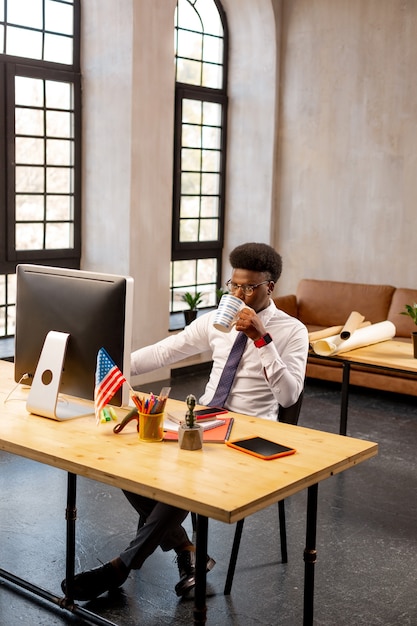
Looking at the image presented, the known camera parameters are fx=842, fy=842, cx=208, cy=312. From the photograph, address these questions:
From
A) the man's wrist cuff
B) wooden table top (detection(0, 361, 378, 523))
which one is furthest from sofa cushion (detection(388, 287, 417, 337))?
wooden table top (detection(0, 361, 378, 523))

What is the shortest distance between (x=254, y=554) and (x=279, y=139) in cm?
520

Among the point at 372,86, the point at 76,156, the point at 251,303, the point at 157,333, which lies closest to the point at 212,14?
the point at 372,86

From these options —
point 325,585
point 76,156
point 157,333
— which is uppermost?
point 76,156

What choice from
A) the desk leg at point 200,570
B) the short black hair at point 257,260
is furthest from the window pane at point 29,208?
the desk leg at point 200,570

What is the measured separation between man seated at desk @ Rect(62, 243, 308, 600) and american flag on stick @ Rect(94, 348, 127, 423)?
1.66 ft

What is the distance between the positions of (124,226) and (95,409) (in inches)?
152

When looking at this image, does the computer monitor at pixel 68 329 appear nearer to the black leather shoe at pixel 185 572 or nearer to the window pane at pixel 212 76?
the black leather shoe at pixel 185 572

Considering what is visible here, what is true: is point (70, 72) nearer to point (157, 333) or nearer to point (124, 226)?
point (124, 226)

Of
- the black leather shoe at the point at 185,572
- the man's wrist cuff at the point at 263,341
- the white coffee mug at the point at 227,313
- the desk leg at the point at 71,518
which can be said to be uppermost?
the white coffee mug at the point at 227,313

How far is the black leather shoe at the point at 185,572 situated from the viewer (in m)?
3.26

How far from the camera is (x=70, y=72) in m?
6.61

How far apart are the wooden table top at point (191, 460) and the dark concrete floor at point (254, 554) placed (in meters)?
0.75

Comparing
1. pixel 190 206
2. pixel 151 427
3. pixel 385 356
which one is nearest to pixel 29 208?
pixel 190 206

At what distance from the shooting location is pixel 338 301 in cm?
755
